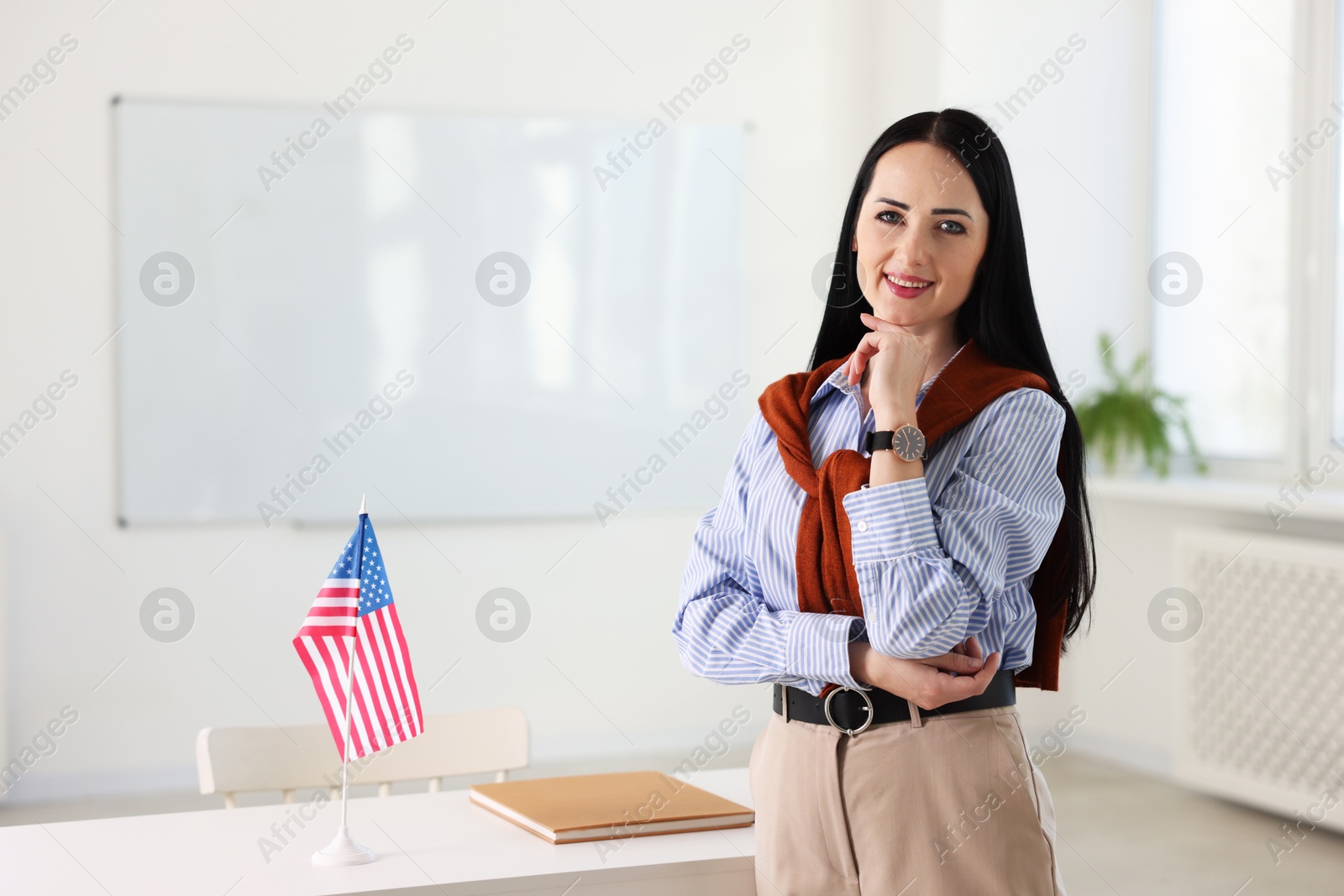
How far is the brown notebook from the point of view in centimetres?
163

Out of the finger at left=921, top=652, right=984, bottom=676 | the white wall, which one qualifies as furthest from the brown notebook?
the white wall

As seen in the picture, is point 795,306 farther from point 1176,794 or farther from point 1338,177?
point 1176,794

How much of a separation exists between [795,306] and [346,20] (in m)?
2.06

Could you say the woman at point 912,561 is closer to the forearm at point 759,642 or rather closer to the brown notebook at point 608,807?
the forearm at point 759,642

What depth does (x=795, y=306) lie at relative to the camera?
5.07 metres

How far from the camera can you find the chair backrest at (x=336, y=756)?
2027 millimetres

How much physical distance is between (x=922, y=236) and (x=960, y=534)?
36cm

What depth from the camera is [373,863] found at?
155 cm

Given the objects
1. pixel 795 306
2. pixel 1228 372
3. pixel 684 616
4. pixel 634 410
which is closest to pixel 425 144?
pixel 634 410

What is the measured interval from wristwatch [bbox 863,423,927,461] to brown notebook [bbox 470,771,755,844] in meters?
0.67

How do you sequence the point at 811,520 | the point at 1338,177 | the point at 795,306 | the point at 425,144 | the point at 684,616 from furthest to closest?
the point at 795,306 < the point at 425,144 < the point at 1338,177 < the point at 684,616 < the point at 811,520

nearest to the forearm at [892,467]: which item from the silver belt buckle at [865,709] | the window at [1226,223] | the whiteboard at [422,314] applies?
the silver belt buckle at [865,709]

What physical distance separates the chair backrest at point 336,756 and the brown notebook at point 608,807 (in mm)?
311

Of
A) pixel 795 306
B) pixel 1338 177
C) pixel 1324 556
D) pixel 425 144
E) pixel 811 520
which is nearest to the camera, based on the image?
pixel 811 520
